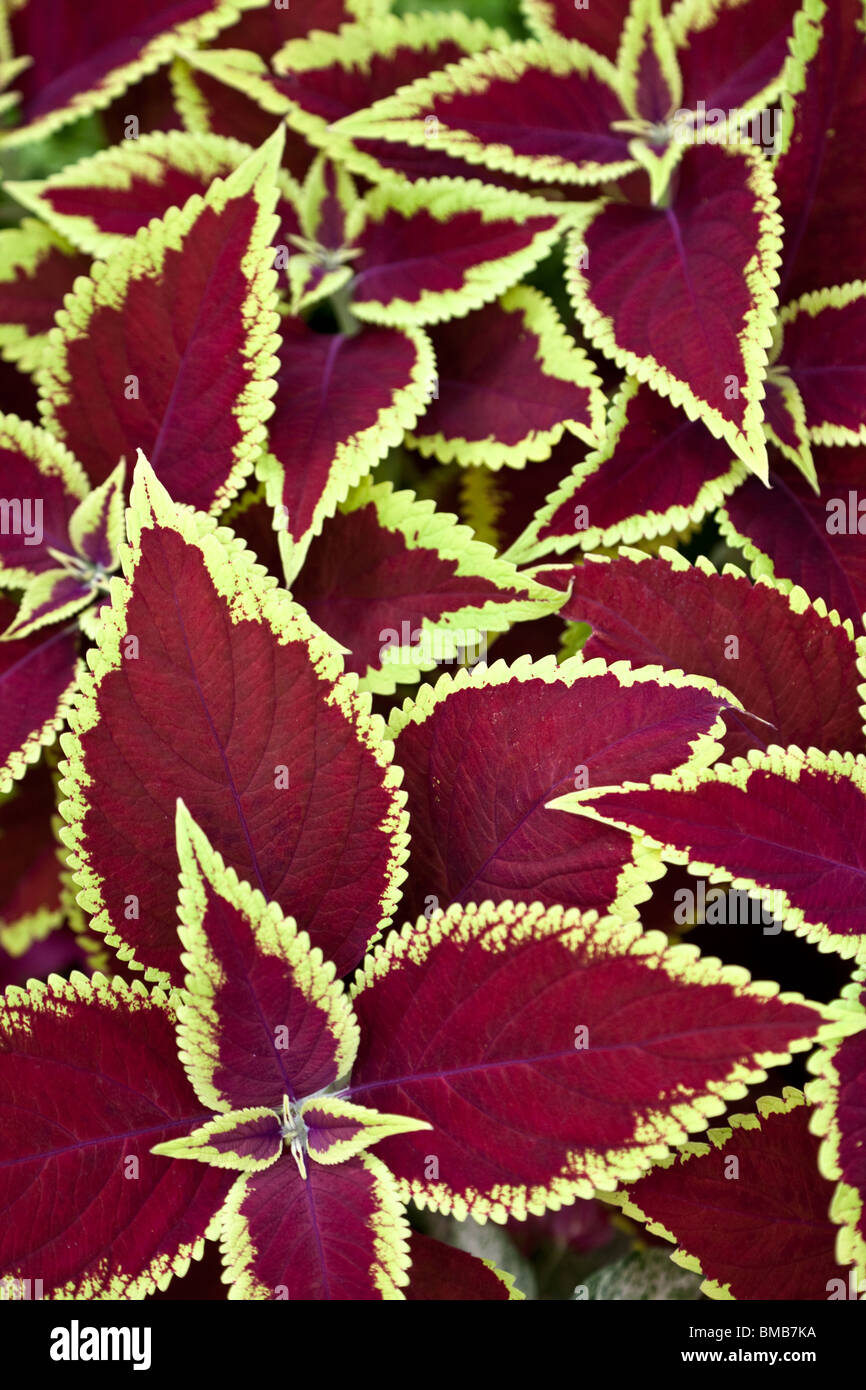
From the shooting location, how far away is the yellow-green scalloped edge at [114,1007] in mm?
553

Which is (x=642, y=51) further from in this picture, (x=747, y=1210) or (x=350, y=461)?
(x=747, y=1210)

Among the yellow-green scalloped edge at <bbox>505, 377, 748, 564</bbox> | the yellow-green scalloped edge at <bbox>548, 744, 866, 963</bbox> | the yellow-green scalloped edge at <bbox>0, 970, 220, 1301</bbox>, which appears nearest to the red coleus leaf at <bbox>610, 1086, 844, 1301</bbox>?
the yellow-green scalloped edge at <bbox>548, 744, 866, 963</bbox>

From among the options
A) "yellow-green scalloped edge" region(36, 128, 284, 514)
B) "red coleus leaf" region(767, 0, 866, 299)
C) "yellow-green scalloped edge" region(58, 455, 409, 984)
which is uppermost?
"red coleus leaf" region(767, 0, 866, 299)

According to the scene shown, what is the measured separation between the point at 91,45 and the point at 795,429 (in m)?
0.60

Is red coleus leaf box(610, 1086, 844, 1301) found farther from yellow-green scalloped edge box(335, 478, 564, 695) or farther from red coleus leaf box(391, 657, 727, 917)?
yellow-green scalloped edge box(335, 478, 564, 695)

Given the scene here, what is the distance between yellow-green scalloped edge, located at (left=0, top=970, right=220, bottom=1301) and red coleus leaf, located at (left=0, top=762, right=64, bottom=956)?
41 cm

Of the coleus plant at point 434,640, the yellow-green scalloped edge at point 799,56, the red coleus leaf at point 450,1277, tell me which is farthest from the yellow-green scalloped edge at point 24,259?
the red coleus leaf at point 450,1277

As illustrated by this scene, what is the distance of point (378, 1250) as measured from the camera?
55 cm

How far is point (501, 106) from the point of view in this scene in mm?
769

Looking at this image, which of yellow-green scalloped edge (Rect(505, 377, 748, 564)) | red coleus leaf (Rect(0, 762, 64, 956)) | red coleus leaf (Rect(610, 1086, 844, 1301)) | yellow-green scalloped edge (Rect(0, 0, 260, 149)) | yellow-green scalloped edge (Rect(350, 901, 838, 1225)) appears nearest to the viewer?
yellow-green scalloped edge (Rect(350, 901, 838, 1225))

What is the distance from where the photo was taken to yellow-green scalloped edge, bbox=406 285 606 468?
0.72m

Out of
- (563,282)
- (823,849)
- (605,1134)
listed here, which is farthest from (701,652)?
(563,282)

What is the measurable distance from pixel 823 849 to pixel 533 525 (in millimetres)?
256

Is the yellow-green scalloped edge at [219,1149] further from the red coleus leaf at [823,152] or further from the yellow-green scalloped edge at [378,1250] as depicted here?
the red coleus leaf at [823,152]
